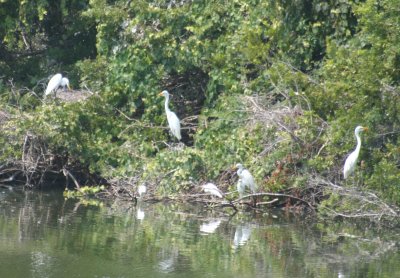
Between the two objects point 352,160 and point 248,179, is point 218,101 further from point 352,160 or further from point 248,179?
point 352,160

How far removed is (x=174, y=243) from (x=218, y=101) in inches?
200

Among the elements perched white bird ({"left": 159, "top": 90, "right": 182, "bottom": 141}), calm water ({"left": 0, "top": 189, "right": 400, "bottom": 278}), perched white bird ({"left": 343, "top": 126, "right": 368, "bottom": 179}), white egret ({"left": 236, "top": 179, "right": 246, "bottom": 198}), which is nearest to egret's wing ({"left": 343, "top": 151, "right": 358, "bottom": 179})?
perched white bird ({"left": 343, "top": 126, "right": 368, "bottom": 179})

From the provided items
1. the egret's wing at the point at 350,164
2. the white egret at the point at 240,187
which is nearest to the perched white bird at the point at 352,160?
the egret's wing at the point at 350,164

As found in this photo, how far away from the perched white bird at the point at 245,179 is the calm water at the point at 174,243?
392mm

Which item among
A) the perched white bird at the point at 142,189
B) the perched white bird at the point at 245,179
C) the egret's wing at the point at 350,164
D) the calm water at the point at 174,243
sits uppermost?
the egret's wing at the point at 350,164

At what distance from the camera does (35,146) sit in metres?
14.9

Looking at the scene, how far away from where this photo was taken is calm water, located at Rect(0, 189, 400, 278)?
9.74 meters

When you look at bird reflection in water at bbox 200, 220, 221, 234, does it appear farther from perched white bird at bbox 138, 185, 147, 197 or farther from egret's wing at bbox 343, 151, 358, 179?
egret's wing at bbox 343, 151, 358, 179

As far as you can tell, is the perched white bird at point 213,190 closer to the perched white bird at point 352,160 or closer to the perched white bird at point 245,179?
the perched white bird at point 245,179

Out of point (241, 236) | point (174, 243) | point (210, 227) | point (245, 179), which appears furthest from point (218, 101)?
point (174, 243)

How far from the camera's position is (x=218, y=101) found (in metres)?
15.9

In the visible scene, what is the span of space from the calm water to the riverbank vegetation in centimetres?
59

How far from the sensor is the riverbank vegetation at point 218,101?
41.3 feet

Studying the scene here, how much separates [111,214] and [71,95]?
396 centimetres
